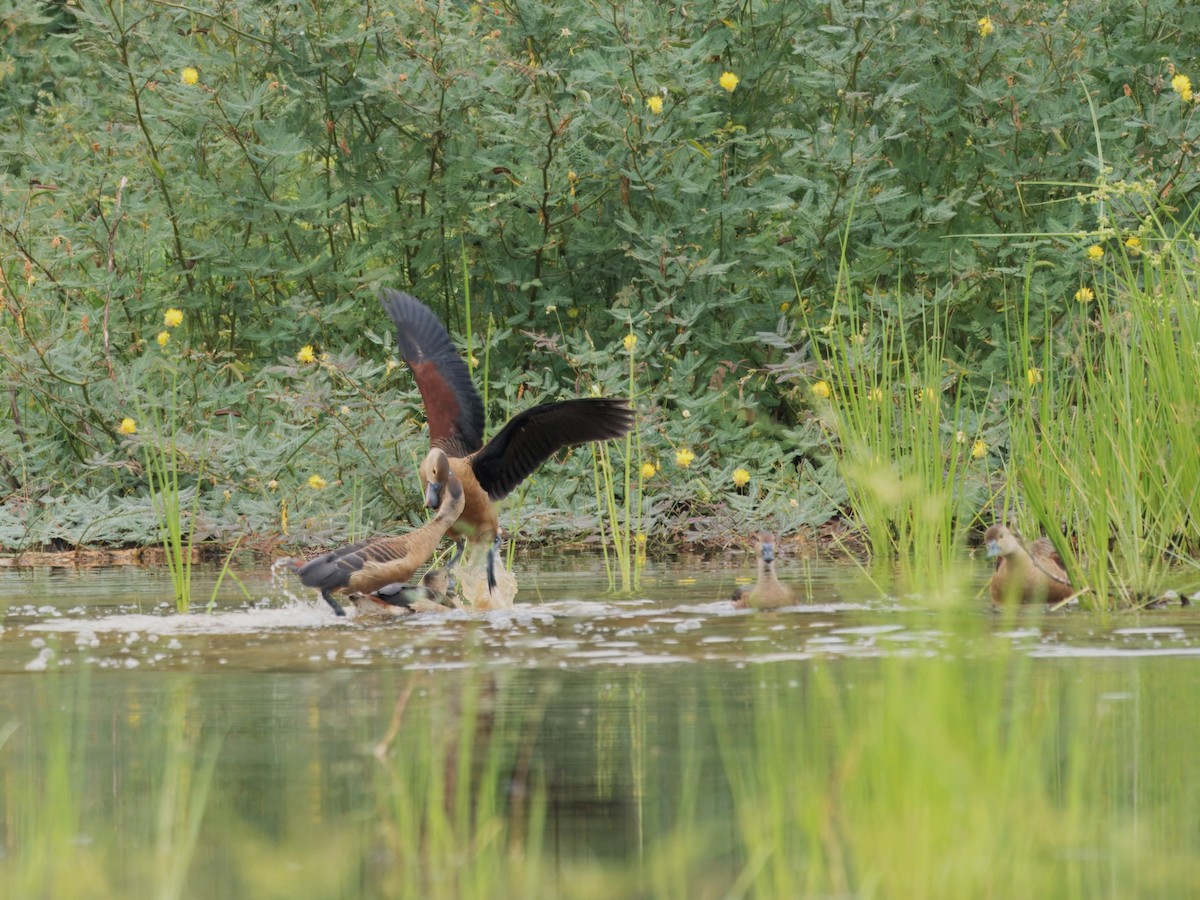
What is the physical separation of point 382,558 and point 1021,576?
2.34 m

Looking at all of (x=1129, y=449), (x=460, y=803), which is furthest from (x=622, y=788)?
(x=1129, y=449)

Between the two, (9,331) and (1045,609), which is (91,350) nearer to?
(9,331)

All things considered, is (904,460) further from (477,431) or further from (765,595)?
(477,431)

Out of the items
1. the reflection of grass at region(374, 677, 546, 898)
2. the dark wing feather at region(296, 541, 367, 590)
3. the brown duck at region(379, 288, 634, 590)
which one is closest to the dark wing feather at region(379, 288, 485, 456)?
the brown duck at region(379, 288, 634, 590)

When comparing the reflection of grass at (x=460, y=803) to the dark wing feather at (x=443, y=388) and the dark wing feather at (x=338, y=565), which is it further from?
the dark wing feather at (x=443, y=388)

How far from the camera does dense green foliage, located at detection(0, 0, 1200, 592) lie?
10289mm

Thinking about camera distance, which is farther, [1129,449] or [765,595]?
[765,595]

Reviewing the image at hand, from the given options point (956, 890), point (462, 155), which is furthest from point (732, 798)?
point (462, 155)

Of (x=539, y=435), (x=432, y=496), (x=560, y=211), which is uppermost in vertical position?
(x=560, y=211)

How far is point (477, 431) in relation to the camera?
7980 millimetres

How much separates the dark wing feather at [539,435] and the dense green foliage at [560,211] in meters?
2.13

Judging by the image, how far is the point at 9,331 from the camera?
1082 centimetres

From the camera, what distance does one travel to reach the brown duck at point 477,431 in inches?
290

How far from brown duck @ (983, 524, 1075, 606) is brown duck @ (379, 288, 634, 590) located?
1593mm
